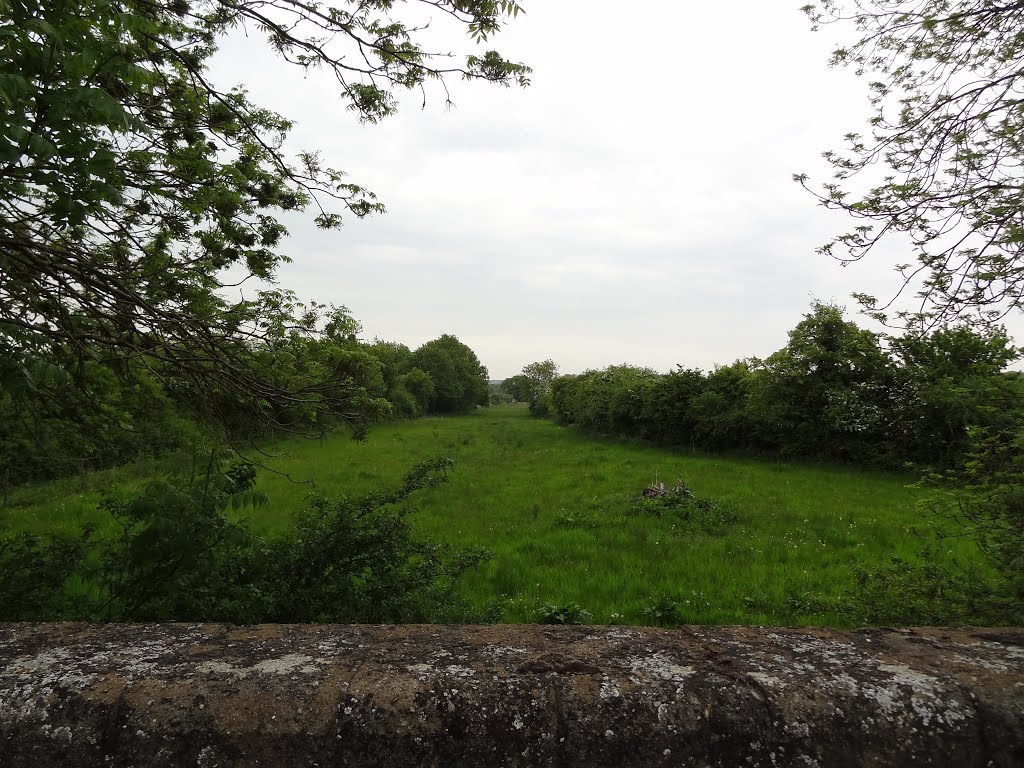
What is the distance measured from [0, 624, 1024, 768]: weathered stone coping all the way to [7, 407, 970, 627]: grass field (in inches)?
117

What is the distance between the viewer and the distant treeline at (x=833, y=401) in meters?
17.3

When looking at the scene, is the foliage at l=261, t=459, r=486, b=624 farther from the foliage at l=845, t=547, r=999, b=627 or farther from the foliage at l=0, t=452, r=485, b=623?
the foliage at l=845, t=547, r=999, b=627

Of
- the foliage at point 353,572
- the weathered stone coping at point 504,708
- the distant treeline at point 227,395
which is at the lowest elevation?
the foliage at point 353,572

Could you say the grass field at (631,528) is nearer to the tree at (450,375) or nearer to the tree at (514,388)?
the tree at (450,375)

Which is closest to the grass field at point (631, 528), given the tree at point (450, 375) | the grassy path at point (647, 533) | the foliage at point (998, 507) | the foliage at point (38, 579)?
the grassy path at point (647, 533)

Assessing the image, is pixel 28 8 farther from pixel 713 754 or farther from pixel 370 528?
pixel 713 754

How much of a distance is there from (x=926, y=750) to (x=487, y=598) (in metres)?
5.94

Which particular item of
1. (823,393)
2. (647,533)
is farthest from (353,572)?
(823,393)

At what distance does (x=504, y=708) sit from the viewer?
130 centimetres

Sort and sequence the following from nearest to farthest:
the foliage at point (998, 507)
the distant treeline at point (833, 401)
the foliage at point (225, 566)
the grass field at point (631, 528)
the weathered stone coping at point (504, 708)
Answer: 1. the weathered stone coping at point (504, 708)
2. the foliage at point (225, 566)
3. the foliage at point (998, 507)
4. the grass field at point (631, 528)
5. the distant treeline at point (833, 401)

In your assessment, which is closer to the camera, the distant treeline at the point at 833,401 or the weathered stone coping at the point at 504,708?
the weathered stone coping at the point at 504,708

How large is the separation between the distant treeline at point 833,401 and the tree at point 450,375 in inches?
1661

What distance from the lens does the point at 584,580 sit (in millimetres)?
7418

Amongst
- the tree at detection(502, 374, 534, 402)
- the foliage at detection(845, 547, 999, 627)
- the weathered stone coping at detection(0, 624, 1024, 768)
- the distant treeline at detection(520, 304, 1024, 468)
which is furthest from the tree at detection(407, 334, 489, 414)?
the weathered stone coping at detection(0, 624, 1024, 768)
